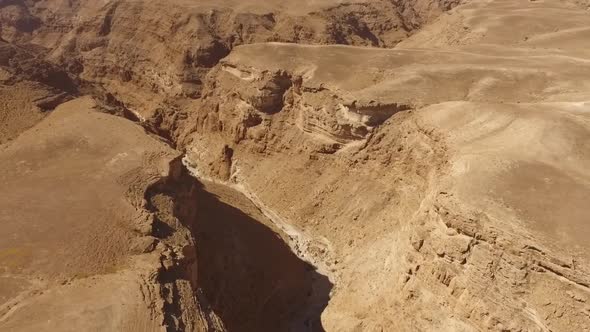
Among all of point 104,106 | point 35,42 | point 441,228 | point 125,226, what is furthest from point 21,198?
point 35,42

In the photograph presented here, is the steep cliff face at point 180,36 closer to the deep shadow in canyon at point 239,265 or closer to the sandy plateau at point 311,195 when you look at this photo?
the sandy plateau at point 311,195

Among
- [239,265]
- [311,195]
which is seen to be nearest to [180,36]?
[311,195]

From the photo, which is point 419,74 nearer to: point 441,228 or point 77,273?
point 441,228

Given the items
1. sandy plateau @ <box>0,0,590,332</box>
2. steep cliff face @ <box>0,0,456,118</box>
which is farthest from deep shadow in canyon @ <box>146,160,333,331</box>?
steep cliff face @ <box>0,0,456,118</box>

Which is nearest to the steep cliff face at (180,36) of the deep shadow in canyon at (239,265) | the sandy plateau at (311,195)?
the sandy plateau at (311,195)

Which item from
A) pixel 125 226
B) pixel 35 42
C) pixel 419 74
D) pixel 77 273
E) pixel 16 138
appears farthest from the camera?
pixel 35 42

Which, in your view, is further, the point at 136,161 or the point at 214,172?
the point at 214,172

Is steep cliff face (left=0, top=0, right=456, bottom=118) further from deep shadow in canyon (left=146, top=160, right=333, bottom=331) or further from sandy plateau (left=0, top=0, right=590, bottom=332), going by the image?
deep shadow in canyon (left=146, top=160, right=333, bottom=331)
